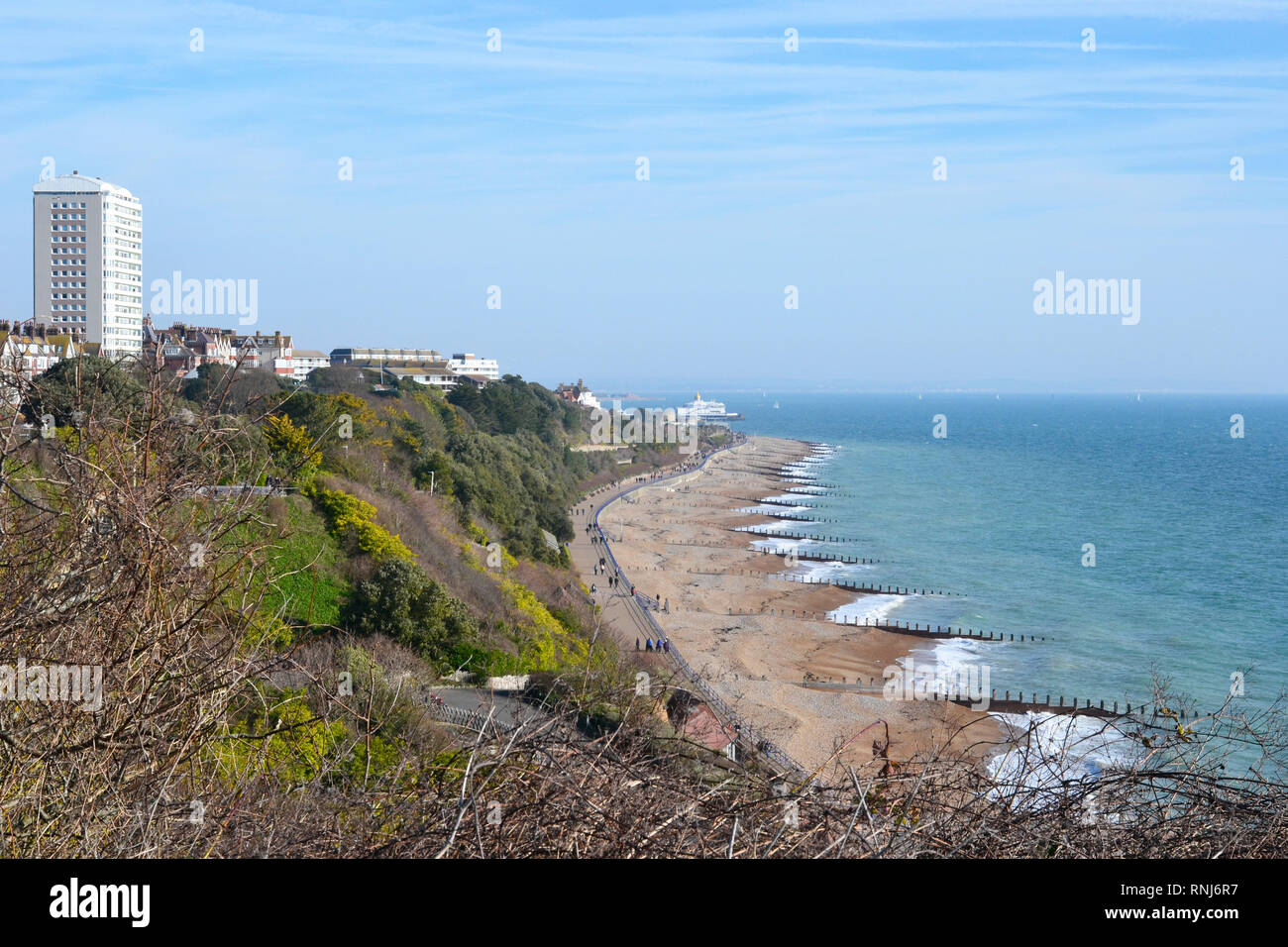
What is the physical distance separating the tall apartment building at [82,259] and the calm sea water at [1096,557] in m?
52.2

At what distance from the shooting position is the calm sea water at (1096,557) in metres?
30.4

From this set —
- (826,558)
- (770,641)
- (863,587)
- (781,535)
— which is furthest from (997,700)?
(781,535)

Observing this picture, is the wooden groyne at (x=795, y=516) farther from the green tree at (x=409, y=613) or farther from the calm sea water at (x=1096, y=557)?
the green tree at (x=409, y=613)

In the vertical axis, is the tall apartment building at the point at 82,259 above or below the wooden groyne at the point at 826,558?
above

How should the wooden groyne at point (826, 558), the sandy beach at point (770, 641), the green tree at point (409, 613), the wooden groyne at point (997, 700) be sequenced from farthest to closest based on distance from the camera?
1. the wooden groyne at point (826, 558)
2. the wooden groyne at point (997, 700)
3. the sandy beach at point (770, 641)
4. the green tree at point (409, 613)

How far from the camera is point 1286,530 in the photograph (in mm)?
60875

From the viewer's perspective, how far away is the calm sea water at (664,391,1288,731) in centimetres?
3041

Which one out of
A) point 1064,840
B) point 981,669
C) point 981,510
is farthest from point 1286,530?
point 1064,840

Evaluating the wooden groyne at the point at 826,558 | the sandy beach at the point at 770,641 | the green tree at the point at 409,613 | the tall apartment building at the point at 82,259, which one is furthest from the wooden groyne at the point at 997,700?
the tall apartment building at the point at 82,259

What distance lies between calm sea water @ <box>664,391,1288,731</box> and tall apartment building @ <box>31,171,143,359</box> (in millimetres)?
52211

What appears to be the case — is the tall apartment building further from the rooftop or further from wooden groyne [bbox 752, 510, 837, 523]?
wooden groyne [bbox 752, 510, 837, 523]

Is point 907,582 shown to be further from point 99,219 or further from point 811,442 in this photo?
point 811,442
